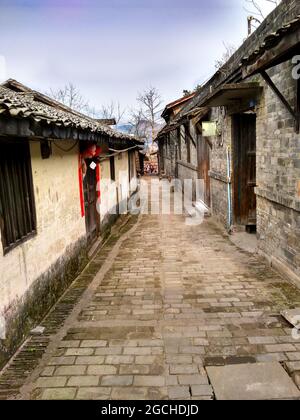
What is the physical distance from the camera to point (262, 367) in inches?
142

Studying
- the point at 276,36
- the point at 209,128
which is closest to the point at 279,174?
the point at 276,36

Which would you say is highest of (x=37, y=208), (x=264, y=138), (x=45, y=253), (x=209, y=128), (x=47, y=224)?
(x=209, y=128)

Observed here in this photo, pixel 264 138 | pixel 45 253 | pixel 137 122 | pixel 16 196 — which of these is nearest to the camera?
pixel 16 196

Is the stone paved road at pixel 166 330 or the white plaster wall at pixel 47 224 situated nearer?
the stone paved road at pixel 166 330

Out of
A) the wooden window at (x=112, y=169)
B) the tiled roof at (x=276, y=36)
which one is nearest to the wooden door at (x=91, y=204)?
the wooden window at (x=112, y=169)

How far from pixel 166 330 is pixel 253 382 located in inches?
57.1

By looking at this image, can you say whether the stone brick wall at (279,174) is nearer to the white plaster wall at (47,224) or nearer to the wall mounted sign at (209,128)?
the wall mounted sign at (209,128)

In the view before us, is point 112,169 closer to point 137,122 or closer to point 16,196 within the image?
point 16,196

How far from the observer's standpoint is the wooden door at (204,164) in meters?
12.7

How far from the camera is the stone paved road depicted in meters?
3.45

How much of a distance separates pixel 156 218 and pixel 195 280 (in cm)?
693

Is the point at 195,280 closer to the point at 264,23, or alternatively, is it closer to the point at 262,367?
the point at 262,367

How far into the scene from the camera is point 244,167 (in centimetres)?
921

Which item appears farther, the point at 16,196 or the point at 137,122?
the point at 137,122
